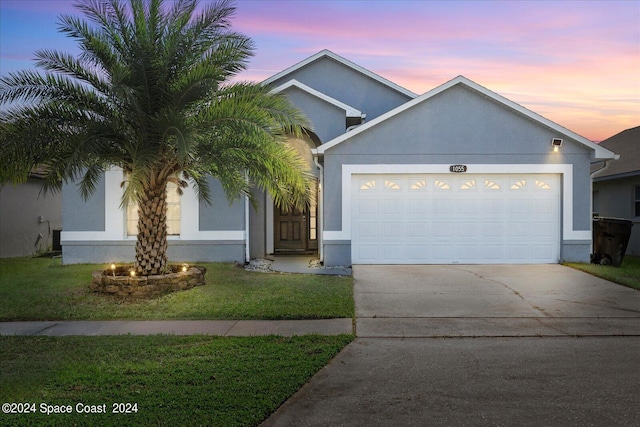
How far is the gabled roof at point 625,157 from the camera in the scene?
17766mm

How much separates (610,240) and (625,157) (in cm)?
647

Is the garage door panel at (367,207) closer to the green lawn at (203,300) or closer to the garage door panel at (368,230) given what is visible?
the garage door panel at (368,230)

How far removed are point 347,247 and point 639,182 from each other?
10176 mm

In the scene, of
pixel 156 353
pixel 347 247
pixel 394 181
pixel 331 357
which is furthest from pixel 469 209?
pixel 156 353

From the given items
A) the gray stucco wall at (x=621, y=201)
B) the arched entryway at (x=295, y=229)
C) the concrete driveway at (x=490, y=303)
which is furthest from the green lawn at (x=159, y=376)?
the gray stucco wall at (x=621, y=201)

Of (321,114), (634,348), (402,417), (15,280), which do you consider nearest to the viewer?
(402,417)

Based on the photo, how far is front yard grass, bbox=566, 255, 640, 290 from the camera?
11234 mm

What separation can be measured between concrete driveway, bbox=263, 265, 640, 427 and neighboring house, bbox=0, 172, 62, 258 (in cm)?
1349

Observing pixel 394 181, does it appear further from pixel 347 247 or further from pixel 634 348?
pixel 634 348

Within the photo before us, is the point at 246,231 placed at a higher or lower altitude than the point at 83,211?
lower

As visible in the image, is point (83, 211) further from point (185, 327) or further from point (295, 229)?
point (185, 327)

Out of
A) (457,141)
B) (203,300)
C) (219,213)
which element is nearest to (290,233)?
(219,213)

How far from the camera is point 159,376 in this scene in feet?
17.8

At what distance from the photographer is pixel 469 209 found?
1410 centimetres
